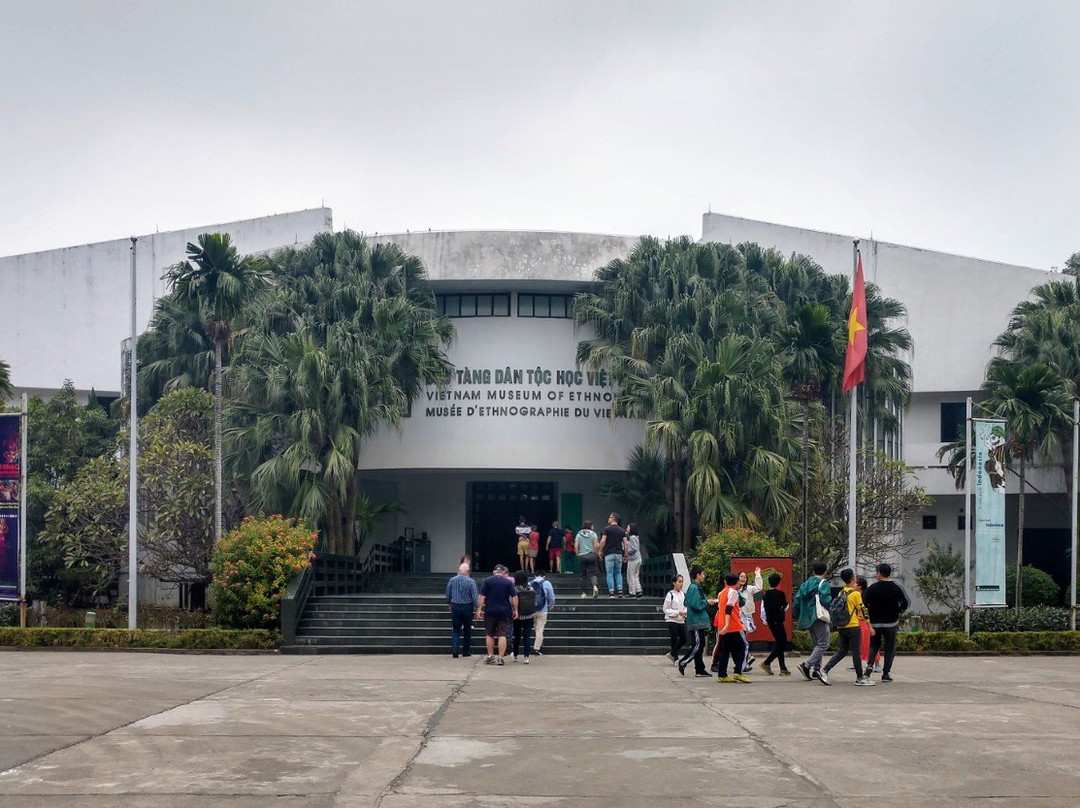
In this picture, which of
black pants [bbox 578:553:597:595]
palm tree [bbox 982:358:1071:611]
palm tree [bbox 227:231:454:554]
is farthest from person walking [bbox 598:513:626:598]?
palm tree [bbox 982:358:1071:611]

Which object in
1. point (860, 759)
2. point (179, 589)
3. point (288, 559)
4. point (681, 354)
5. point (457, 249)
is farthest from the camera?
point (179, 589)

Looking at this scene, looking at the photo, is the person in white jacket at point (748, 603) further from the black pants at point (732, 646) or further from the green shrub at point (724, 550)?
the green shrub at point (724, 550)

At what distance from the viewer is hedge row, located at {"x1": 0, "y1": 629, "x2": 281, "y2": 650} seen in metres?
21.4

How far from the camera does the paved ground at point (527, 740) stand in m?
8.32

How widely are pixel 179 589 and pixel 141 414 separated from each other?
5261 millimetres

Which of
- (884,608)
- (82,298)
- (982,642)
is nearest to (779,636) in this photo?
(884,608)

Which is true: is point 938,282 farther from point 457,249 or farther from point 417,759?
point 417,759

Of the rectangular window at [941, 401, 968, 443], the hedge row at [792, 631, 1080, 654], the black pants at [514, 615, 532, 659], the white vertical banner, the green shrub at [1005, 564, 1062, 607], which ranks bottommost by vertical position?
the green shrub at [1005, 564, 1062, 607]

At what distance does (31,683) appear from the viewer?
49.2ft

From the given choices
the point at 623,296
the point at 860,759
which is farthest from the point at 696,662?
the point at 623,296

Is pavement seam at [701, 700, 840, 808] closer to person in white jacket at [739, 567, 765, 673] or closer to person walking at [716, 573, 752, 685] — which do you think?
person walking at [716, 573, 752, 685]

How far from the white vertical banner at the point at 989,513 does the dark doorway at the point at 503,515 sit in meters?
16.3

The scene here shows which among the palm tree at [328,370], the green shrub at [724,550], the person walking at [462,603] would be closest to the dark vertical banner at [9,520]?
the palm tree at [328,370]

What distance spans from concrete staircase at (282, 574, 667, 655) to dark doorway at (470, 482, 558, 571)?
11.7 meters
